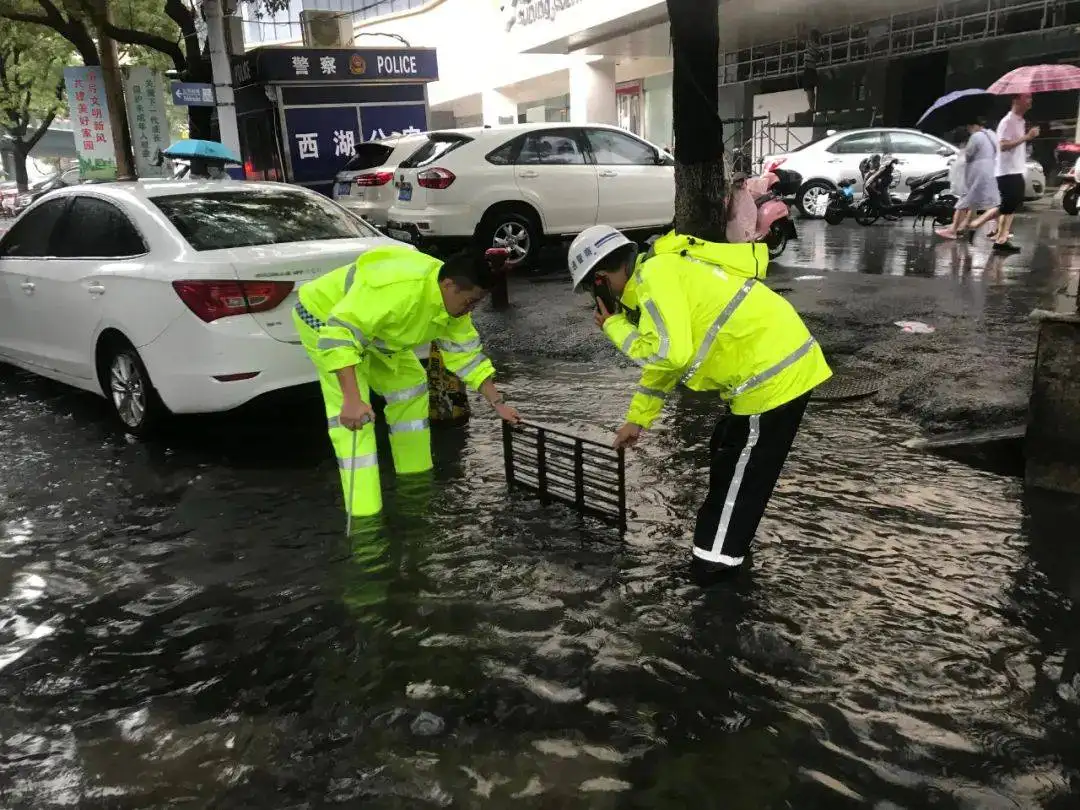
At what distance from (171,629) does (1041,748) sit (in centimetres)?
280

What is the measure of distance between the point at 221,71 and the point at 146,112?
498cm

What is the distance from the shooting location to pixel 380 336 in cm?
360

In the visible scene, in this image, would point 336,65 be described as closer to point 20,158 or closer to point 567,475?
point 567,475

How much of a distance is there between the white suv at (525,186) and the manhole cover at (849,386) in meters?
4.72

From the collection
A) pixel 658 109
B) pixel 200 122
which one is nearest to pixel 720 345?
pixel 200 122

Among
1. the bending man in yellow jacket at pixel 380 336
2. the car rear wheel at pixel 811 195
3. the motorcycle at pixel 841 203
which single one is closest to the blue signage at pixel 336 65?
the car rear wheel at pixel 811 195

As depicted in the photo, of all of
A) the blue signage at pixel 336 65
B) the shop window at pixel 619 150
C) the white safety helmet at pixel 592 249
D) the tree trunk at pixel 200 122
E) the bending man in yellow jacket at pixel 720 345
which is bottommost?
the bending man in yellow jacket at pixel 720 345

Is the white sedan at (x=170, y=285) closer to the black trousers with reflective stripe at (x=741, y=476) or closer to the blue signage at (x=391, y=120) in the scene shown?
the black trousers with reflective stripe at (x=741, y=476)

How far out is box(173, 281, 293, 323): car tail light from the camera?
4281mm

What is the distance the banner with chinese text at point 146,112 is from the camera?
15.6 metres

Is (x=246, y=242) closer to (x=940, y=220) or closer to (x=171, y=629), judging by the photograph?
(x=171, y=629)

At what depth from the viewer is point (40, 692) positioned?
277 cm

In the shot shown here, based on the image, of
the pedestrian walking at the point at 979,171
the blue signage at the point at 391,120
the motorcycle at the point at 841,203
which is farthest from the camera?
the blue signage at the point at 391,120

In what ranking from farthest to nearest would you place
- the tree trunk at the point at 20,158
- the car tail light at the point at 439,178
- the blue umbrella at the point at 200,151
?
the tree trunk at the point at 20,158, the blue umbrella at the point at 200,151, the car tail light at the point at 439,178
